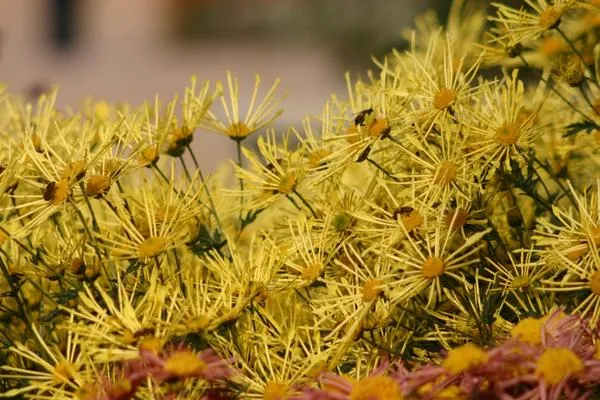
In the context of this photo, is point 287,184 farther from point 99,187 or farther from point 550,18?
point 550,18

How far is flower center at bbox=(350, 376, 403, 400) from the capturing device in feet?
3.19

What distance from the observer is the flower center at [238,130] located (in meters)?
1.47

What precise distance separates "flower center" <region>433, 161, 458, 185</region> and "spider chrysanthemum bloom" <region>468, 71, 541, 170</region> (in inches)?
1.0

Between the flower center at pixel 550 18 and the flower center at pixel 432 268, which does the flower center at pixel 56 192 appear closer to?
the flower center at pixel 432 268

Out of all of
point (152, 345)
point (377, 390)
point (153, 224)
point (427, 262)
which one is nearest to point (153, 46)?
point (153, 224)

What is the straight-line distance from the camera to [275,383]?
3.83 feet

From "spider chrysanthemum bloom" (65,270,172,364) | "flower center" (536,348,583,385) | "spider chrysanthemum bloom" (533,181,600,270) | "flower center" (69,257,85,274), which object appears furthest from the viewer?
"flower center" (69,257,85,274)

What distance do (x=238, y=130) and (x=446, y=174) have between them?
32cm

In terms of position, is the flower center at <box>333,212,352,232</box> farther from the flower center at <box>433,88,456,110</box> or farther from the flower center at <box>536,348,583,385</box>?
the flower center at <box>536,348,583,385</box>

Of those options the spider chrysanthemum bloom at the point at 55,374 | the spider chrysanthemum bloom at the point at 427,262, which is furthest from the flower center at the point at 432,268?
the spider chrysanthemum bloom at the point at 55,374

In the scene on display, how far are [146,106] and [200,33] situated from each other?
994 cm

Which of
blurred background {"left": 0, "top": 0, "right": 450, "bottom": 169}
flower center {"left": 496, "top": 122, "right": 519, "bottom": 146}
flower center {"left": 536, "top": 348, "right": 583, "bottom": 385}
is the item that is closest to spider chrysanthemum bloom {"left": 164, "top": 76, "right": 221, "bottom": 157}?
flower center {"left": 496, "top": 122, "right": 519, "bottom": 146}

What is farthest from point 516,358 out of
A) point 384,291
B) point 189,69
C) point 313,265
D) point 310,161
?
point 189,69

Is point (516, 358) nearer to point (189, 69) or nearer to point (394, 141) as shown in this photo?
point (394, 141)
